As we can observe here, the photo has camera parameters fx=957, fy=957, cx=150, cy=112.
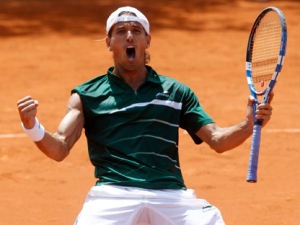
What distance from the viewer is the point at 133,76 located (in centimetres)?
697

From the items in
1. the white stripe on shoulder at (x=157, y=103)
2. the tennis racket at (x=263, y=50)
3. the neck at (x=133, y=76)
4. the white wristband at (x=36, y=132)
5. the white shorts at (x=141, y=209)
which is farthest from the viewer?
the tennis racket at (x=263, y=50)

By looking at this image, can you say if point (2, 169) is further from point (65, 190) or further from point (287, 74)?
point (287, 74)

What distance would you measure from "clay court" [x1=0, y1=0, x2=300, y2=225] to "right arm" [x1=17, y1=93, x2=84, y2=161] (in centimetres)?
281

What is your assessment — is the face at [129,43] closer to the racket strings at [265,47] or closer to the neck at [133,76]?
the neck at [133,76]

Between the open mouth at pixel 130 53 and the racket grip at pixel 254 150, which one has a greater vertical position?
the open mouth at pixel 130 53

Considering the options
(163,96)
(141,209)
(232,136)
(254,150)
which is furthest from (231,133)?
(141,209)

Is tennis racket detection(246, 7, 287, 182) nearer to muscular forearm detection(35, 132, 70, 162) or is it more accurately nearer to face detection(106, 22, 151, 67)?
face detection(106, 22, 151, 67)

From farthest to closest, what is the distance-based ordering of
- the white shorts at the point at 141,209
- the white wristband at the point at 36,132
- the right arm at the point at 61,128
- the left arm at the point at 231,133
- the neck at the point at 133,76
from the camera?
the neck at the point at 133,76, the left arm at the point at 231,133, the white shorts at the point at 141,209, the white wristband at the point at 36,132, the right arm at the point at 61,128

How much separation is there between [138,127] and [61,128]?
54 cm

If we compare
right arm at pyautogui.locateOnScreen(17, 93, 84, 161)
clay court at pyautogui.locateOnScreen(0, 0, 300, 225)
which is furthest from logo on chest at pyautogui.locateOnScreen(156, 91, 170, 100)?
clay court at pyautogui.locateOnScreen(0, 0, 300, 225)

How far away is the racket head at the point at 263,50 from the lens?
7.11 metres

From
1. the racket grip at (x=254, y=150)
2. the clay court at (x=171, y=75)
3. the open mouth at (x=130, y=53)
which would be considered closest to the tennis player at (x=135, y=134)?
the open mouth at (x=130, y=53)

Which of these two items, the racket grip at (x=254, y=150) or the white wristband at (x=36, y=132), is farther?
the racket grip at (x=254, y=150)

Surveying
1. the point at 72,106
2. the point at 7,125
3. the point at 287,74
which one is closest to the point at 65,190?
the point at 7,125
